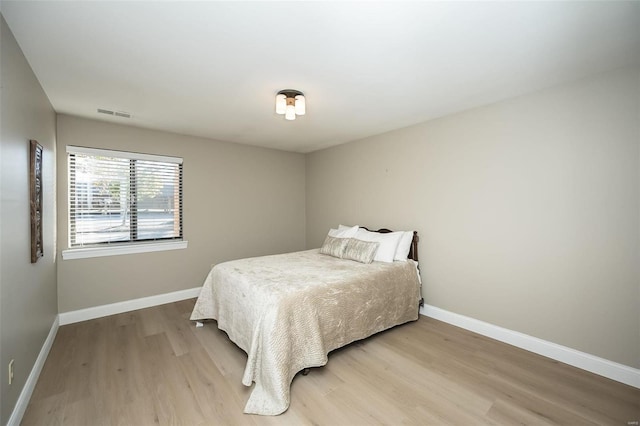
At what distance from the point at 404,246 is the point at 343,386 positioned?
183cm

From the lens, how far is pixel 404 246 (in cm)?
346

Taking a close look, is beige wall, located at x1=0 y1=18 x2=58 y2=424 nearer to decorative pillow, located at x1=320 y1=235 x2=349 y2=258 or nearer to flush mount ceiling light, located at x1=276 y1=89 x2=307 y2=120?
flush mount ceiling light, located at x1=276 y1=89 x2=307 y2=120

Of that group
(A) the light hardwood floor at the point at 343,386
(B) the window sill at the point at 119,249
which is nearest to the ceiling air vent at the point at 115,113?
(B) the window sill at the point at 119,249

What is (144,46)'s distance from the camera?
187 cm

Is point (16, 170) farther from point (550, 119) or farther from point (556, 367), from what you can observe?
point (556, 367)

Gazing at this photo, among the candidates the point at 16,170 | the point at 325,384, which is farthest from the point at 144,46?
the point at 325,384

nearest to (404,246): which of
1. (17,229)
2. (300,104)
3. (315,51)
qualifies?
(300,104)

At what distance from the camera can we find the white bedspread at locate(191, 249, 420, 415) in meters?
2.05

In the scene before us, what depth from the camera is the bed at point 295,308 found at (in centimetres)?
205

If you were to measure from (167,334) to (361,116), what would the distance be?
10.6 feet

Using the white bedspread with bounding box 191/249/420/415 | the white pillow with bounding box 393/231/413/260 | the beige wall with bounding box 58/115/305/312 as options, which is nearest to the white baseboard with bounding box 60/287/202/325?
the beige wall with bounding box 58/115/305/312

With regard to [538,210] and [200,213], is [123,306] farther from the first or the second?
[538,210]

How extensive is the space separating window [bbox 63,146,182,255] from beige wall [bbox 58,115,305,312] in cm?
10

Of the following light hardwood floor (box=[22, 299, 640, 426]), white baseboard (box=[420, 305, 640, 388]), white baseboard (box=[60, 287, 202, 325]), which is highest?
white baseboard (box=[60, 287, 202, 325])
